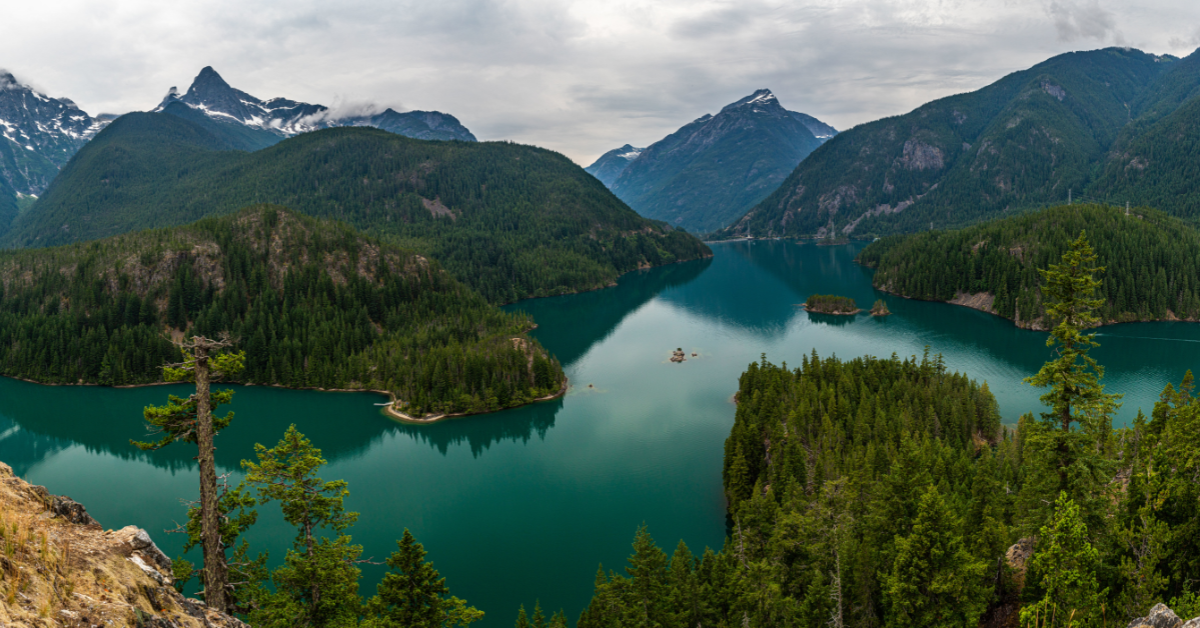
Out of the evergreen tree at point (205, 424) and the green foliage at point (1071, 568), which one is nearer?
the evergreen tree at point (205, 424)

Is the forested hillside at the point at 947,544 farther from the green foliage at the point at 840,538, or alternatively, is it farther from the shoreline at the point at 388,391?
the shoreline at the point at 388,391

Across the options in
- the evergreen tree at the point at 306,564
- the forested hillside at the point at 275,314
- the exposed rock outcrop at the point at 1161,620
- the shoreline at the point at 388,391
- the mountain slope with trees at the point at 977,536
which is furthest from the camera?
the forested hillside at the point at 275,314

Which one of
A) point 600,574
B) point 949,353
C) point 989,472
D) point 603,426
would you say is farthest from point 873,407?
point 949,353

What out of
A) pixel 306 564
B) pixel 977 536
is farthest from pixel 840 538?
pixel 306 564

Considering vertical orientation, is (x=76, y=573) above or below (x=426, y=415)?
above

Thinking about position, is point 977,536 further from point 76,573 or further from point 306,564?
point 76,573

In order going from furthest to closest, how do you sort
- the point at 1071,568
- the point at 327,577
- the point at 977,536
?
the point at 977,536
the point at 327,577
the point at 1071,568

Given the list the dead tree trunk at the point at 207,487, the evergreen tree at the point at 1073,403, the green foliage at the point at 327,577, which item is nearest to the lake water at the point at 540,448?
the green foliage at the point at 327,577

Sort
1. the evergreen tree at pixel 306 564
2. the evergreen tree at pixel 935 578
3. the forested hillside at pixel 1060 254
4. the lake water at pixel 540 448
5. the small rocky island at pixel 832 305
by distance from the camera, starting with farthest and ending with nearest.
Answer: the small rocky island at pixel 832 305
the forested hillside at pixel 1060 254
the lake water at pixel 540 448
the evergreen tree at pixel 935 578
the evergreen tree at pixel 306 564
